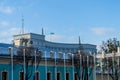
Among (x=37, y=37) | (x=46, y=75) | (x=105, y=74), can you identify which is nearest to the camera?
(x=46, y=75)

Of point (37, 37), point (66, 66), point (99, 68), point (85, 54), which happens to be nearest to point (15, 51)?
point (66, 66)

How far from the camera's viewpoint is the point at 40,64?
40438mm

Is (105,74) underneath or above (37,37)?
underneath

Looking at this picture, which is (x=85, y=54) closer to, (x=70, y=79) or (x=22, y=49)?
(x=70, y=79)

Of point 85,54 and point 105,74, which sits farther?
point 105,74

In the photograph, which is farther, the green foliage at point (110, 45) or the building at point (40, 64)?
the green foliage at point (110, 45)

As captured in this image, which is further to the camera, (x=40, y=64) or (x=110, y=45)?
(x=110, y=45)

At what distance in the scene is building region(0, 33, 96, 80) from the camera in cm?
3700

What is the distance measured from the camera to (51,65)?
41719 millimetres

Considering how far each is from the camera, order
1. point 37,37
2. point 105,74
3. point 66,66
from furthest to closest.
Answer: point 37,37, point 105,74, point 66,66

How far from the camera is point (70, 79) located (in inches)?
1750

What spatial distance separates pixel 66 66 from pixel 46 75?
12.3ft

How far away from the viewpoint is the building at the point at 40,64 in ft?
121

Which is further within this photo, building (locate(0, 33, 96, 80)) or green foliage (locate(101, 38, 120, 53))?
green foliage (locate(101, 38, 120, 53))
